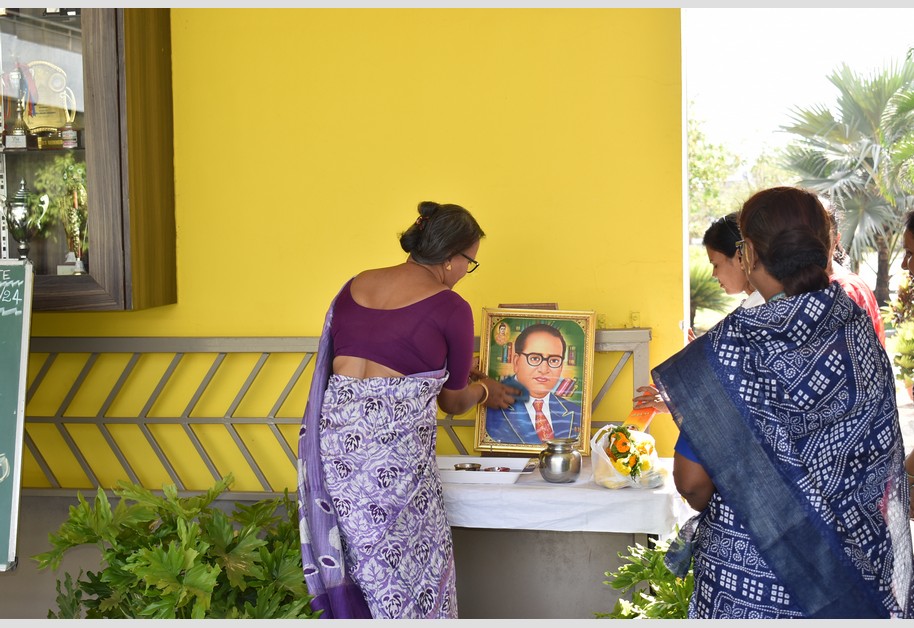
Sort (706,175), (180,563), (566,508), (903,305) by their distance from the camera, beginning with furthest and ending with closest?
(706,175), (903,305), (566,508), (180,563)

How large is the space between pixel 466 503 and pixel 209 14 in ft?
6.37

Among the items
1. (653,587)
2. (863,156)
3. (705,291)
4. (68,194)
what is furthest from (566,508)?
(863,156)

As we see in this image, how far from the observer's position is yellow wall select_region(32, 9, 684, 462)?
3037mm

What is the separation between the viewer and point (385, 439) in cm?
235

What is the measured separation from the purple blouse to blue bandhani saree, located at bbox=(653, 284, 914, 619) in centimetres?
84

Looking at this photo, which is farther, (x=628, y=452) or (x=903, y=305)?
(x=903, y=305)

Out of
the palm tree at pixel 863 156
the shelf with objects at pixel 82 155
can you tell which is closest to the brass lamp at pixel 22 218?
the shelf with objects at pixel 82 155

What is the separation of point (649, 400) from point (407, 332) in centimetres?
91

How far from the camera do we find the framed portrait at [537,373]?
292 cm

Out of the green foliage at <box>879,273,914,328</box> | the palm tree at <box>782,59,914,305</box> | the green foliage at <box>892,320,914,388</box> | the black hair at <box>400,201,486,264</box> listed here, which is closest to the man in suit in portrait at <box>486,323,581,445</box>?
the black hair at <box>400,201,486,264</box>

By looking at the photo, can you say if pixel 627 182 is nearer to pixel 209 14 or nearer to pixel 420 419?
pixel 420 419

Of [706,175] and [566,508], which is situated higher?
[706,175]

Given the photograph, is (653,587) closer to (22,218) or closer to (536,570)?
(536,570)

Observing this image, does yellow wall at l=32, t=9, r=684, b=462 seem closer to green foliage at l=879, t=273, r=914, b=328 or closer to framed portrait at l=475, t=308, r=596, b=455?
framed portrait at l=475, t=308, r=596, b=455
